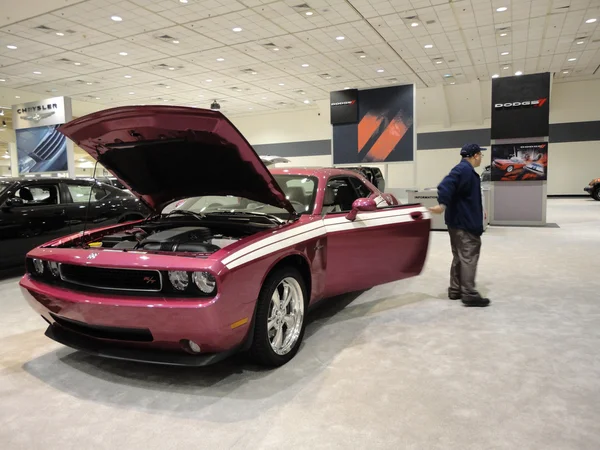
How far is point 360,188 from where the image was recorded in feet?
13.9

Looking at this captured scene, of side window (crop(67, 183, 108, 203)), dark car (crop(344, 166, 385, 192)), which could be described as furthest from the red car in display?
dark car (crop(344, 166, 385, 192))

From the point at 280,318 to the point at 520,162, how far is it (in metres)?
9.42

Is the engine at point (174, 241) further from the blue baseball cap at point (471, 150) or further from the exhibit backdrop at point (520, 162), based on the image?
the exhibit backdrop at point (520, 162)

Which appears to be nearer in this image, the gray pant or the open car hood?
the open car hood

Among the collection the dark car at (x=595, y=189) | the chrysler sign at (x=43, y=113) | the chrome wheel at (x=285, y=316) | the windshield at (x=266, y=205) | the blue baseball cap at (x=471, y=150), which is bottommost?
the chrome wheel at (x=285, y=316)

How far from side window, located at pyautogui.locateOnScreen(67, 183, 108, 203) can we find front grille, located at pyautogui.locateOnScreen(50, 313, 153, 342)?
3.71m

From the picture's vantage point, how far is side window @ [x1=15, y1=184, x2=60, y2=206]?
5.56m

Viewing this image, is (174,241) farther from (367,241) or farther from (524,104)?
(524,104)

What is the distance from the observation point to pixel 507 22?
37.4 feet

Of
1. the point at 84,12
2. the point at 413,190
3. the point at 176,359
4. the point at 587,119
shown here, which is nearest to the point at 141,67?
the point at 84,12

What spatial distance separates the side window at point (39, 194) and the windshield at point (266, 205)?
280cm

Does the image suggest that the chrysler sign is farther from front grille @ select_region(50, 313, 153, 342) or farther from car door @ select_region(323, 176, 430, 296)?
front grille @ select_region(50, 313, 153, 342)

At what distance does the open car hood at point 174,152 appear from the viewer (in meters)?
2.43

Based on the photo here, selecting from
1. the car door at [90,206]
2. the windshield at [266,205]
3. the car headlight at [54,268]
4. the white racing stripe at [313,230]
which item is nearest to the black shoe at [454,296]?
the white racing stripe at [313,230]
